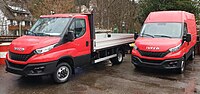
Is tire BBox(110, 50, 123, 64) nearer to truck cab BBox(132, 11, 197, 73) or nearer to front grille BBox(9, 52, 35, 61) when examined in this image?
truck cab BBox(132, 11, 197, 73)

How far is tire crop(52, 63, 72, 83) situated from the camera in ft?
19.5

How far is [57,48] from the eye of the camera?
581 centimetres

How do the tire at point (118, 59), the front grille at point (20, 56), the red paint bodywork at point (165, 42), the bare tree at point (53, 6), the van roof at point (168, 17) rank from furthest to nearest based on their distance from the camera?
the bare tree at point (53, 6)
the tire at point (118, 59)
the van roof at point (168, 17)
the red paint bodywork at point (165, 42)
the front grille at point (20, 56)

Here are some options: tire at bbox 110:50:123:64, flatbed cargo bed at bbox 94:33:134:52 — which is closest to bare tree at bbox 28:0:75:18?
flatbed cargo bed at bbox 94:33:134:52

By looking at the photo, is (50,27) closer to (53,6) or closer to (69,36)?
(69,36)

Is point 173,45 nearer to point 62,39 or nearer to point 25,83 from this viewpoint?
point 62,39

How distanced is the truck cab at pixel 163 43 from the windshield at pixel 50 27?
9.64ft

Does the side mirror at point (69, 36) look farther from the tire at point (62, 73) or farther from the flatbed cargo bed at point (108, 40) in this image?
the flatbed cargo bed at point (108, 40)

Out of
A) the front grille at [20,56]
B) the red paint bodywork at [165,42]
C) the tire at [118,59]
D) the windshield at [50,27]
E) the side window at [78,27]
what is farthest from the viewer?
the tire at [118,59]

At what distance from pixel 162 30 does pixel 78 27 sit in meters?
3.39

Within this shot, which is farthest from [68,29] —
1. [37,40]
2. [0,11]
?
[0,11]

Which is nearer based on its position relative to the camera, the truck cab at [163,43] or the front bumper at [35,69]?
the front bumper at [35,69]

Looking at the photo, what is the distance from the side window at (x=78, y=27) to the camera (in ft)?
21.4

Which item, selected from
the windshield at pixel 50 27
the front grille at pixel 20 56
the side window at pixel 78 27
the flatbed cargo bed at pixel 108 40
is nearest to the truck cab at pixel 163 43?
the flatbed cargo bed at pixel 108 40
